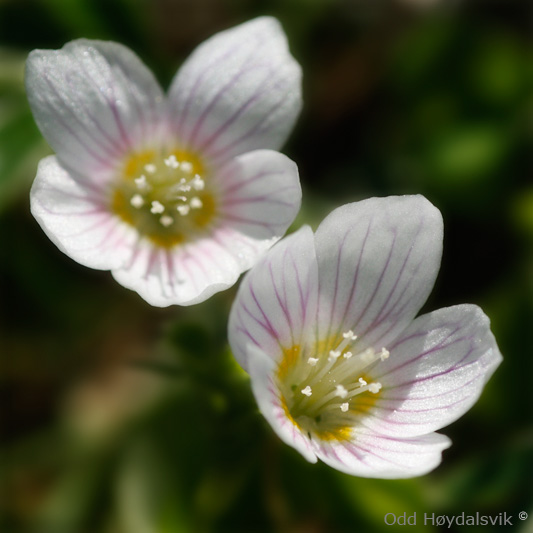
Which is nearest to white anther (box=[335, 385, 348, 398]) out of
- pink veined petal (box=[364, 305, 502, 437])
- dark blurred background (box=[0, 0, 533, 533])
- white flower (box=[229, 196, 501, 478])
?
white flower (box=[229, 196, 501, 478])

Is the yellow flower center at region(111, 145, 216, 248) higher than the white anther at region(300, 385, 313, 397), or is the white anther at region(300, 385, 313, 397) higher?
the yellow flower center at region(111, 145, 216, 248)

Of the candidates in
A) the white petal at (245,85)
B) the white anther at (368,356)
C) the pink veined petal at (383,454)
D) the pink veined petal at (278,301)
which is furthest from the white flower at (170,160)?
the pink veined petal at (383,454)

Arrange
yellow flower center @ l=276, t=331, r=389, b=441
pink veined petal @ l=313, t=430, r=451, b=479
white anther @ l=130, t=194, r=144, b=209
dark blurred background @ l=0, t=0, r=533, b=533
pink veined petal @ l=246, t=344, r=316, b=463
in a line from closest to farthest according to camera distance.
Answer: pink veined petal @ l=246, t=344, r=316, b=463 < pink veined petal @ l=313, t=430, r=451, b=479 < yellow flower center @ l=276, t=331, r=389, b=441 < white anther @ l=130, t=194, r=144, b=209 < dark blurred background @ l=0, t=0, r=533, b=533

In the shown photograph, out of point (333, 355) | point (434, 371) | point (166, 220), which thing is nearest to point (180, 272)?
point (166, 220)

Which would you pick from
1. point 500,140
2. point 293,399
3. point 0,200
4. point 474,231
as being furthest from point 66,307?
point 500,140

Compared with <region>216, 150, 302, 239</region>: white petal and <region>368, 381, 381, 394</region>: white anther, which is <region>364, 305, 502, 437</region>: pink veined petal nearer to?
<region>368, 381, 381, 394</region>: white anther

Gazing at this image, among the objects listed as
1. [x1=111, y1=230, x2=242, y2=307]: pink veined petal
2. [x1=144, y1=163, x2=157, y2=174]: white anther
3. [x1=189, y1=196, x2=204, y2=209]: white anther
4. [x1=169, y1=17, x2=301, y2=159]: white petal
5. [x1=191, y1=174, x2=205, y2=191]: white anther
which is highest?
[x1=169, y1=17, x2=301, y2=159]: white petal
